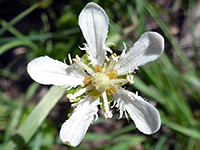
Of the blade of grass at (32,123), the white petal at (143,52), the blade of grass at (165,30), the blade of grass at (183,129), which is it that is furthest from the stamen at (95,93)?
the blade of grass at (183,129)

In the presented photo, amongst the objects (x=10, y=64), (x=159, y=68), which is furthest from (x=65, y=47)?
(x=159, y=68)

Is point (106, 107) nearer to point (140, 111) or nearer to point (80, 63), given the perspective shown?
point (140, 111)

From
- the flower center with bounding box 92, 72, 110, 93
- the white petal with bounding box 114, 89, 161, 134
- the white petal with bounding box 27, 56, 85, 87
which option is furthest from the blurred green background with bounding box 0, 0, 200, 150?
the white petal with bounding box 114, 89, 161, 134

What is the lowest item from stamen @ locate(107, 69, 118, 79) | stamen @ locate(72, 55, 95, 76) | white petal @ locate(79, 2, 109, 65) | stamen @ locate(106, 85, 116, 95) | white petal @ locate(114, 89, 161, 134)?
white petal @ locate(114, 89, 161, 134)

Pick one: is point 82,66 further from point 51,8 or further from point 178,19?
point 178,19

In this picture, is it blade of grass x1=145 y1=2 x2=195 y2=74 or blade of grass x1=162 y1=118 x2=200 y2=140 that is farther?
blade of grass x1=162 y1=118 x2=200 y2=140

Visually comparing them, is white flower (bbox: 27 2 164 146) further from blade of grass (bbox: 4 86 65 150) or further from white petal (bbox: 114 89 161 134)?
blade of grass (bbox: 4 86 65 150)

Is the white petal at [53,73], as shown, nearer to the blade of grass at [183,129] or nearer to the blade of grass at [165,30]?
the blade of grass at [165,30]
